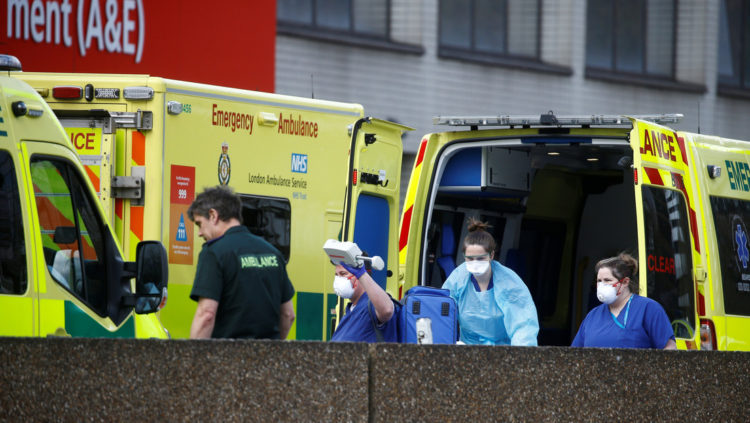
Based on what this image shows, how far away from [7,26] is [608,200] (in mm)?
5013

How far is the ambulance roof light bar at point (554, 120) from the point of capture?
7418mm

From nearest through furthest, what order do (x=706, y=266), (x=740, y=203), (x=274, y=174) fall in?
(x=706, y=266)
(x=740, y=203)
(x=274, y=174)

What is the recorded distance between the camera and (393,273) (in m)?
7.98

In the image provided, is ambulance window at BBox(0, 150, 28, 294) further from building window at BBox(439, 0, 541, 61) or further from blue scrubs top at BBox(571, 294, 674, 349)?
building window at BBox(439, 0, 541, 61)

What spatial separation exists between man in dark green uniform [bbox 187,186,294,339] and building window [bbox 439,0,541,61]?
41.8 ft

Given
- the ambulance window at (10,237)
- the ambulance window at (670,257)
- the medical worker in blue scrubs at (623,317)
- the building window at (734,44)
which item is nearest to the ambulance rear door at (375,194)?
the medical worker in blue scrubs at (623,317)

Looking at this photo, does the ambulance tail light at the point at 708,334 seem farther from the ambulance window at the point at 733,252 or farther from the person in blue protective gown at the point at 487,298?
the person in blue protective gown at the point at 487,298

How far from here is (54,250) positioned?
546 centimetres

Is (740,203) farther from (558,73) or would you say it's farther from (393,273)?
(558,73)

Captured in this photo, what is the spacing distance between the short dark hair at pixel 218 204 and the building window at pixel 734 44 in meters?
17.5

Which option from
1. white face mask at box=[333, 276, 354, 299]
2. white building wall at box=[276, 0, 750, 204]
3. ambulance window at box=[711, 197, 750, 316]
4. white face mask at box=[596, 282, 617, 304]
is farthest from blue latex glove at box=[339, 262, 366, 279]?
white building wall at box=[276, 0, 750, 204]

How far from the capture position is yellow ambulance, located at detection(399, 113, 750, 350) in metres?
7.25

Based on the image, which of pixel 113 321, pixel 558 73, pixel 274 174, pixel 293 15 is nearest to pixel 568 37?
pixel 558 73

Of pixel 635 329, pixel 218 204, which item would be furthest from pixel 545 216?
pixel 218 204
